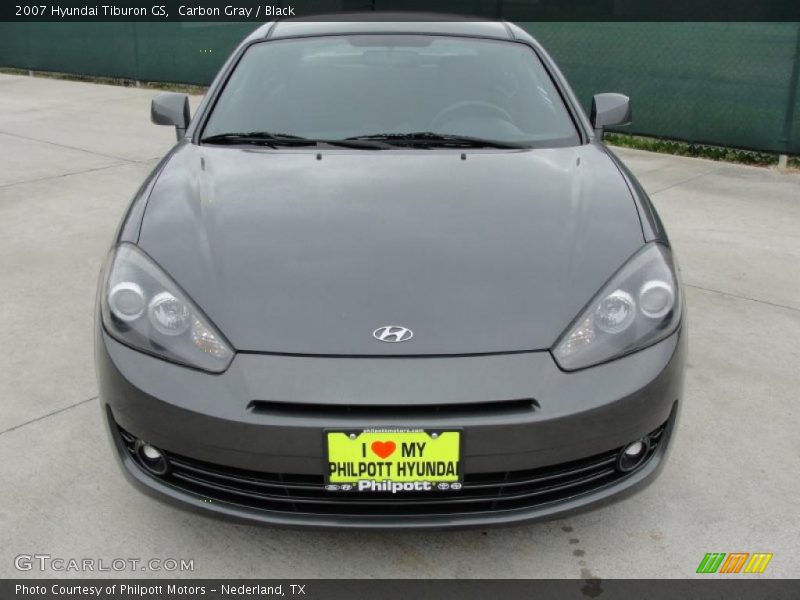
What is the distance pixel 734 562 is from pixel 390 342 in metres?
1.13

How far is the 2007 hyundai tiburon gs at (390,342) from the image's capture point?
1952mm

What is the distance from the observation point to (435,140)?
3102 millimetres

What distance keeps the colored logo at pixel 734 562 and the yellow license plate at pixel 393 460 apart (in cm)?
80

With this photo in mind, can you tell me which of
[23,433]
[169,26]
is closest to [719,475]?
[23,433]

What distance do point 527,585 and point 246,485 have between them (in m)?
0.78

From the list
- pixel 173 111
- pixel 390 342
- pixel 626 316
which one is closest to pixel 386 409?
pixel 390 342

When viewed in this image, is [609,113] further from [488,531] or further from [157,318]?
[157,318]

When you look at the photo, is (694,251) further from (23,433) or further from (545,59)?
(23,433)

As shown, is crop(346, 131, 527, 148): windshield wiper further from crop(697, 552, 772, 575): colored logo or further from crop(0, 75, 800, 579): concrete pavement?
crop(697, 552, 772, 575): colored logo

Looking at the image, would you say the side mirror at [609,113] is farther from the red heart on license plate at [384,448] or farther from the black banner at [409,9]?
the red heart on license plate at [384,448]

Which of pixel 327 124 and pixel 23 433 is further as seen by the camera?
pixel 327 124

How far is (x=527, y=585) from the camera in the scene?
7.29 feet

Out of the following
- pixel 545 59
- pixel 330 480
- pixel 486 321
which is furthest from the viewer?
pixel 545 59

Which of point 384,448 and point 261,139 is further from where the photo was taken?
point 261,139
